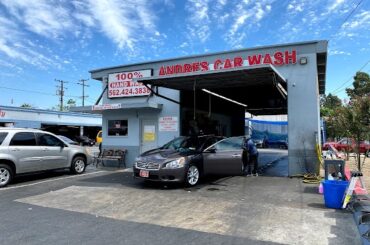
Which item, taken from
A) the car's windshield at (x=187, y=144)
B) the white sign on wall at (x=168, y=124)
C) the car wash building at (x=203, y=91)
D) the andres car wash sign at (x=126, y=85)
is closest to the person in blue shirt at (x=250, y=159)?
the car wash building at (x=203, y=91)

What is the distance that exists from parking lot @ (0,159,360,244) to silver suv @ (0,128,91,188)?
2.15 ft

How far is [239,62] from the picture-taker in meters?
13.3

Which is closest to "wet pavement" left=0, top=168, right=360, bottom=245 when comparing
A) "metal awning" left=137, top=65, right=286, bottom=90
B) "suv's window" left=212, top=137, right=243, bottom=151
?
"suv's window" left=212, top=137, right=243, bottom=151

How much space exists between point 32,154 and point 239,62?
26.3ft

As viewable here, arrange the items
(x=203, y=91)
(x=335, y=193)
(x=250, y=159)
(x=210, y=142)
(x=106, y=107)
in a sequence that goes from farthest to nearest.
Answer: (x=203, y=91) → (x=106, y=107) → (x=250, y=159) → (x=210, y=142) → (x=335, y=193)

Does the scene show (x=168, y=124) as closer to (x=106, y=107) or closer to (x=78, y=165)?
(x=106, y=107)

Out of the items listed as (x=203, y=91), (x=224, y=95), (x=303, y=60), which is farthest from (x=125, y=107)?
(x=303, y=60)

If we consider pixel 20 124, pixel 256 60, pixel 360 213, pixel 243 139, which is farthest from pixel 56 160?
pixel 20 124

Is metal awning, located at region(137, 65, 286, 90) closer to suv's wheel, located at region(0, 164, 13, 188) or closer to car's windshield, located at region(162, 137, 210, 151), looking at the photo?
car's windshield, located at region(162, 137, 210, 151)

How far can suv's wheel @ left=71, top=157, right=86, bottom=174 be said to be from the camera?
13.2m

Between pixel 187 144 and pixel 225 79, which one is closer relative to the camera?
pixel 187 144

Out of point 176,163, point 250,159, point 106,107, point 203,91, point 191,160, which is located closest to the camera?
point 176,163

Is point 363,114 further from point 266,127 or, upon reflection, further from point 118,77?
point 266,127

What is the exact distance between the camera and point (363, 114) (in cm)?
1013
